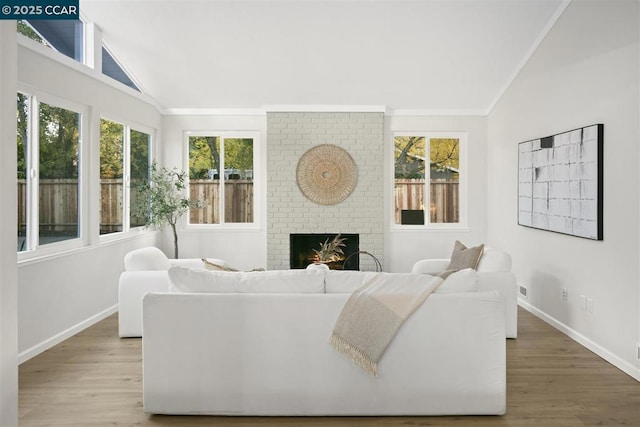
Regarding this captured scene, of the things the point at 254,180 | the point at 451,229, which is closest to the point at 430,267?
the point at 451,229

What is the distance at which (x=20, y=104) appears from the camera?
4492mm

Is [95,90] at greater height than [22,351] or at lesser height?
greater

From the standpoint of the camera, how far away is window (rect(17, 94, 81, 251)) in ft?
14.8

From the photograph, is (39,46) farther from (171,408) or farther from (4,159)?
(171,408)

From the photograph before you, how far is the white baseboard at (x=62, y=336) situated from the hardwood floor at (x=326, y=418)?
6 cm

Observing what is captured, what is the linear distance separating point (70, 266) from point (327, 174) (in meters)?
3.84

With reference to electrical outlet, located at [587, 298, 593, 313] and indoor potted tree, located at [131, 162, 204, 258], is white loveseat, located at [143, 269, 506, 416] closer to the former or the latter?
electrical outlet, located at [587, 298, 593, 313]

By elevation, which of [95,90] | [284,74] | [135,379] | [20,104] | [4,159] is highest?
[284,74]

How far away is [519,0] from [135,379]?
16.1ft

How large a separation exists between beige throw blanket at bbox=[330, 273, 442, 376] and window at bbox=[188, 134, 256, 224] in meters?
5.17

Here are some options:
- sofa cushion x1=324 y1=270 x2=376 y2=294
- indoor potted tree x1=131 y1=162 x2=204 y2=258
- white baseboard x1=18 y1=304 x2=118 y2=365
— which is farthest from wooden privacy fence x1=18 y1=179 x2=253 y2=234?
sofa cushion x1=324 y1=270 x2=376 y2=294

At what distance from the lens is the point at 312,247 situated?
7.99 metres

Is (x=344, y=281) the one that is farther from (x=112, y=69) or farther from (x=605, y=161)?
(x=112, y=69)

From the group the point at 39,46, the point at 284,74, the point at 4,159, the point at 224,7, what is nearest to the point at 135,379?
the point at 4,159
